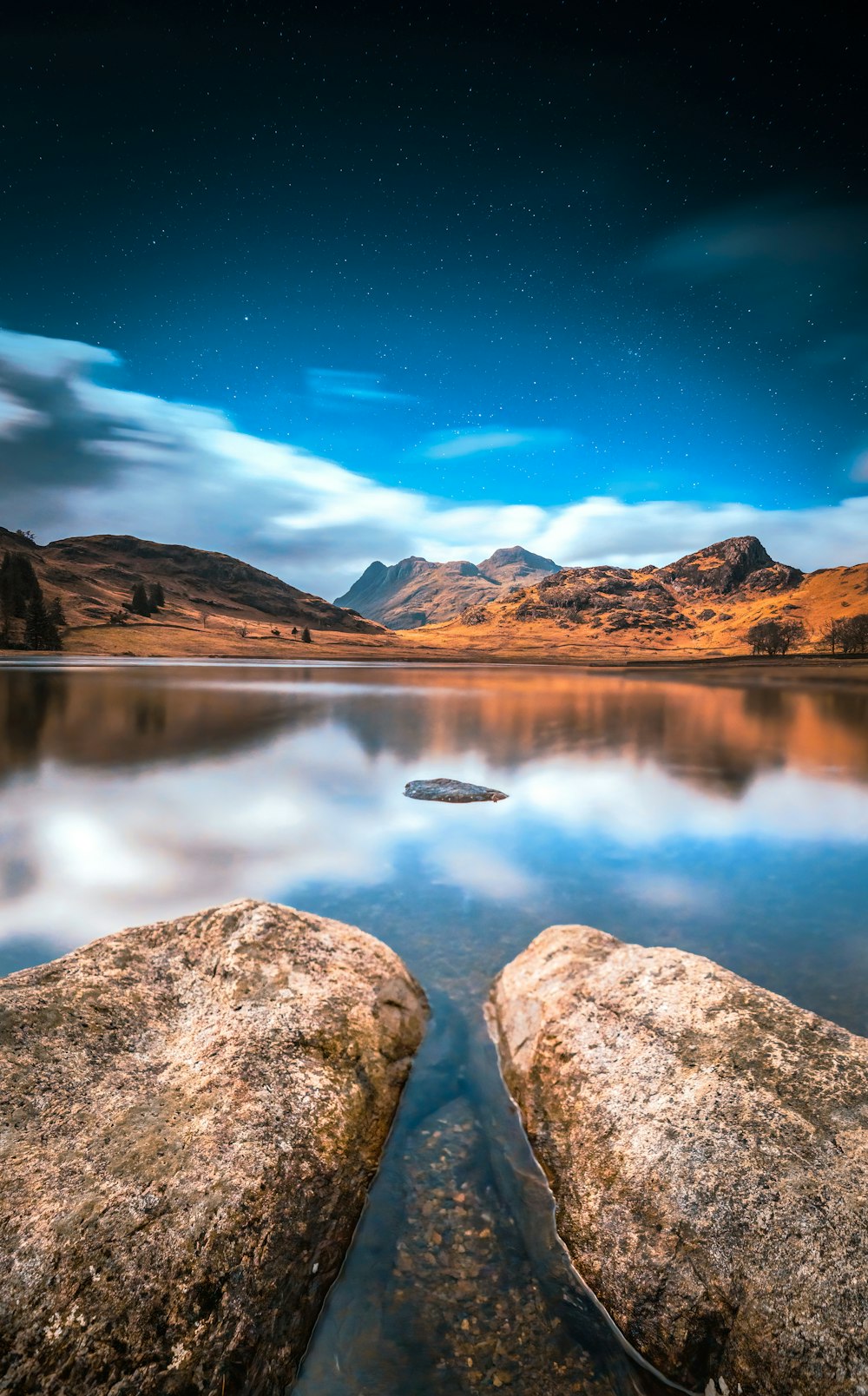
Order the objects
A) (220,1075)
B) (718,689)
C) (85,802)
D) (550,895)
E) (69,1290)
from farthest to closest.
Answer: (718,689), (85,802), (550,895), (220,1075), (69,1290)

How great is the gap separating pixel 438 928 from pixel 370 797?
11.3 metres

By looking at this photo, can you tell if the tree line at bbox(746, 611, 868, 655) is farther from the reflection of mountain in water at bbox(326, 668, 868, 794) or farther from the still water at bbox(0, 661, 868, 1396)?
the still water at bbox(0, 661, 868, 1396)

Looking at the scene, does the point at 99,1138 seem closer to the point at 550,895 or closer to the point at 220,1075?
the point at 220,1075

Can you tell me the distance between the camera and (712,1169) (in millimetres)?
4867

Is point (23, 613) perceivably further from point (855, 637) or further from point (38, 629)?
point (855, 637)

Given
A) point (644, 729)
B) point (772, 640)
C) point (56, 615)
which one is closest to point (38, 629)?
point (56, 615)

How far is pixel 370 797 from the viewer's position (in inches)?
920

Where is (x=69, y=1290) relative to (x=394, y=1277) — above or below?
above

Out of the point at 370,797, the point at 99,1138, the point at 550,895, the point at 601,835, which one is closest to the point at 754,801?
the point at 601,835

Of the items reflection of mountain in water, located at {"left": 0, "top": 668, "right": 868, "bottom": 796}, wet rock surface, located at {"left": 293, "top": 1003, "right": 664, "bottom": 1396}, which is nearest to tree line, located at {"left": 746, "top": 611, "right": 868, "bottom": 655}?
reflection of mountain in water, located at {"left": 0, "top": 668, "right": 868, "bottom": 796}

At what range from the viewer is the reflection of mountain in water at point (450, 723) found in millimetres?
31703

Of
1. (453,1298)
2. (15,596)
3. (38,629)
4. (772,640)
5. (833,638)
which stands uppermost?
(15,596)

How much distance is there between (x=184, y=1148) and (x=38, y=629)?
16159 centimetres

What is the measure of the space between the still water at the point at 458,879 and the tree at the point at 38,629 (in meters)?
118
